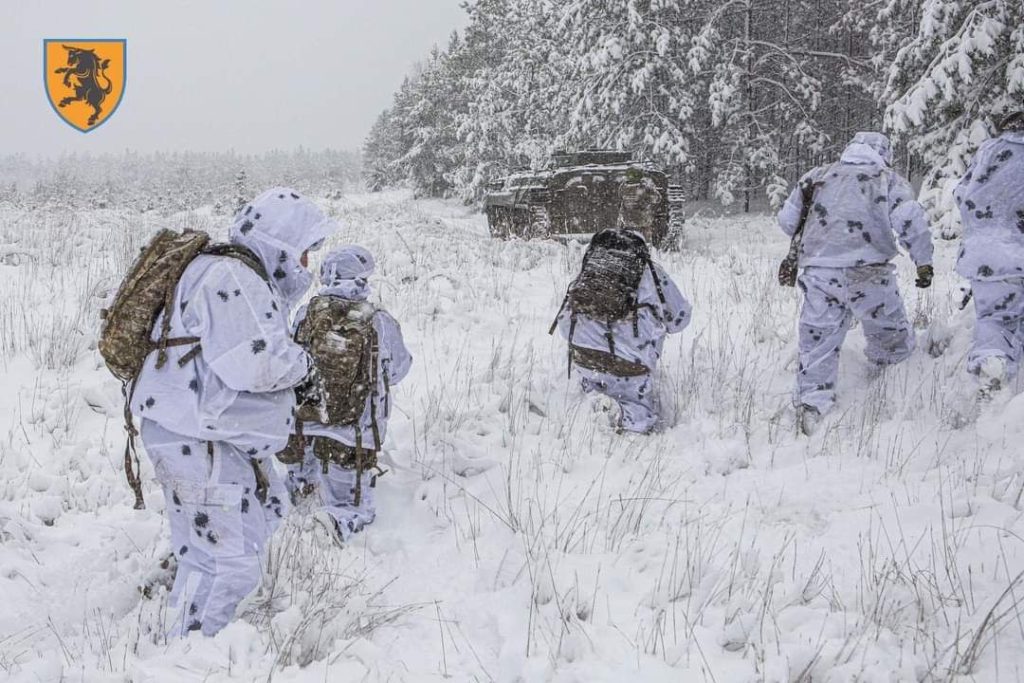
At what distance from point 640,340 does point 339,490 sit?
7.46ft

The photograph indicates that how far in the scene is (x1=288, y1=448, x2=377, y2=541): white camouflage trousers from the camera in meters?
3.49

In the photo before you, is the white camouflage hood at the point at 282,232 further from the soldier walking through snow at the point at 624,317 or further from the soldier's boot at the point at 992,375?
the soldier's boot at the point at 992,375

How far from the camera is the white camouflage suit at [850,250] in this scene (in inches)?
177

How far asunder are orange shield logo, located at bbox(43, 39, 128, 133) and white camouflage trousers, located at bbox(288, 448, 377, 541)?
856cm

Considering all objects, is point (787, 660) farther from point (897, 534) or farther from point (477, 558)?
point (477, 558)

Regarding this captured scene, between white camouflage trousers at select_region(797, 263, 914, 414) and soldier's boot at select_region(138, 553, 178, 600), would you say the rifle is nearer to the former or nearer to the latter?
white camouflage trousers at select_region(797, 263, 914, 414)

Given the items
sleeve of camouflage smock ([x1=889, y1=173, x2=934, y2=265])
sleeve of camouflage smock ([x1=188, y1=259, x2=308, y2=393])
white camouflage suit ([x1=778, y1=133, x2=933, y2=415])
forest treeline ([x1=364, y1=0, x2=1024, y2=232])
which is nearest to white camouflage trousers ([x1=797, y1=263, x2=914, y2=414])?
white camouflage suit ([x1=778, y1=133, x2=933, y2=415])

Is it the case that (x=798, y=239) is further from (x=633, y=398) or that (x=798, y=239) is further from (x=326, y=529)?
(x=326, y=529)

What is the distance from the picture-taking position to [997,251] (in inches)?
160

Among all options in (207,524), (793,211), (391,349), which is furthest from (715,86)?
(207,524)

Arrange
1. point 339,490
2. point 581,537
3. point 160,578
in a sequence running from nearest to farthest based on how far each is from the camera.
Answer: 1. point 160,578
2. point 581,537
3. point 339,490

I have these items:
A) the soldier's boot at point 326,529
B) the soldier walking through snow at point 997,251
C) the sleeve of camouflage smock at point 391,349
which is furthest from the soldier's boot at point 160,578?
the soldier walking through snow at point 997,251

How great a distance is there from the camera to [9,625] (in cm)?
274

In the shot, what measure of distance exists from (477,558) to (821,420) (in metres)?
2.68
